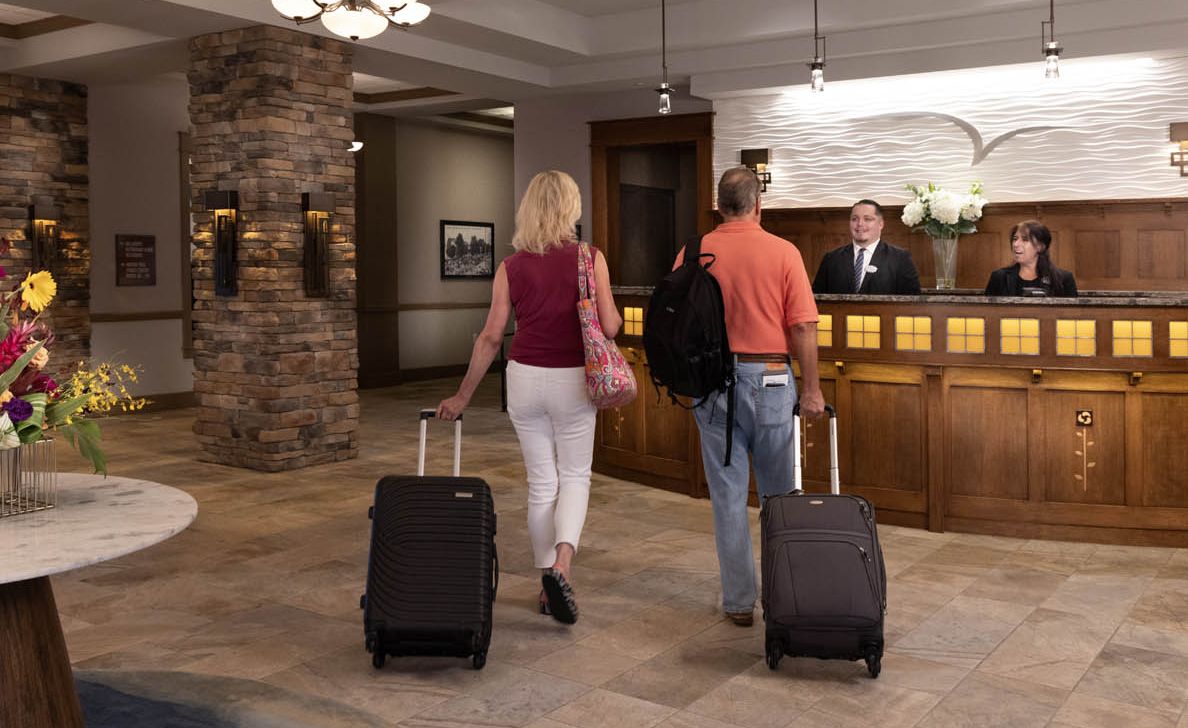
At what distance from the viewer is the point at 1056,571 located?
5.07 m

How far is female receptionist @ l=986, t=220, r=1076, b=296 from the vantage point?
652cm

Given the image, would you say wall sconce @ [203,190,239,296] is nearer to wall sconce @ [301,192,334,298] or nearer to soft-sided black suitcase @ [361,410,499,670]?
wall sconce @ [301,192,334,298]

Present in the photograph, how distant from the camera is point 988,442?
568cm

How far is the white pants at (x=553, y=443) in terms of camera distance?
4.07 meters

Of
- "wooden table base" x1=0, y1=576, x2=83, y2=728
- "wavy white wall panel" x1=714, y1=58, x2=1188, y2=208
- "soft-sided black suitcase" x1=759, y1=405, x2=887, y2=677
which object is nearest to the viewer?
"wooden table base" x1=0, y1=576, x2=83, y2=728

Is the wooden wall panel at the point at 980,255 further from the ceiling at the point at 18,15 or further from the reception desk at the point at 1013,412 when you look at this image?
the ceiling at the point at 18,15

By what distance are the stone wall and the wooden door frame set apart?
485cm

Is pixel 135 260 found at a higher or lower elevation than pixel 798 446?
higher

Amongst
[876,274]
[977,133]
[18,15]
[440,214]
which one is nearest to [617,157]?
[977,133]

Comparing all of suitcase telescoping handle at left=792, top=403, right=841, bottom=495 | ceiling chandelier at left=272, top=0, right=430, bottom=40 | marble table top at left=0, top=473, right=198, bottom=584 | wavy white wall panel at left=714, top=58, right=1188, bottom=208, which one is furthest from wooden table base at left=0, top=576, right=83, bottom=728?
wavy white wall panel at left=714, top=58, right=1188, bottom=208

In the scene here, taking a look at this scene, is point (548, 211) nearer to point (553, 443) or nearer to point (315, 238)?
point (553, 443)

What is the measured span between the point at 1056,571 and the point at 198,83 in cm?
657

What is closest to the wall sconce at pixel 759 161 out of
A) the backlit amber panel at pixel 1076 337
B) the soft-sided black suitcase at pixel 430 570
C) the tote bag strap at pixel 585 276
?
the backlit amber panel at pixel 1076 337

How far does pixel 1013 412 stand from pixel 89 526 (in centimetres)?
443
